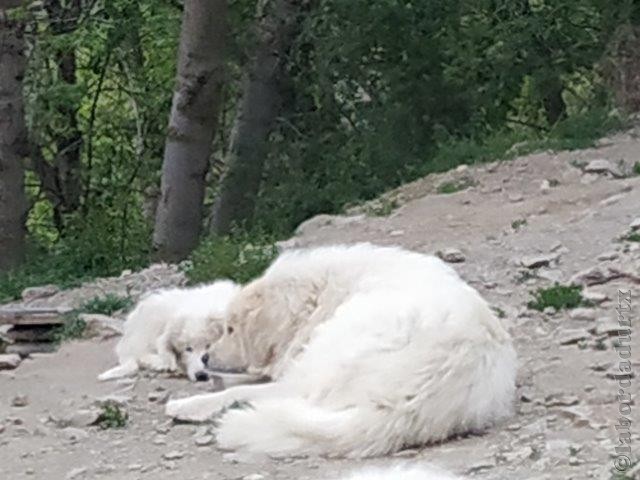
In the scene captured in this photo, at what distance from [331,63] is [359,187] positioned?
1846 millimetres

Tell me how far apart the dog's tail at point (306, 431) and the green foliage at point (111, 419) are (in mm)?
877

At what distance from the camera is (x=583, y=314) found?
319 inches

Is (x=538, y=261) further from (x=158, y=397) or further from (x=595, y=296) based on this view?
(x=158, y=397)

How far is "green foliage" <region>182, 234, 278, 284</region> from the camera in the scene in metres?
10.5

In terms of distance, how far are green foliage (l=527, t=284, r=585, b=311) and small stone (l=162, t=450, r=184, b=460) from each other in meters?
2.54

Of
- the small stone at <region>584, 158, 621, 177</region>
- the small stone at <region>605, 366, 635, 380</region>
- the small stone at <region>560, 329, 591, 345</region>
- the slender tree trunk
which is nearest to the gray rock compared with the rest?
the small stone at <region>560, 329, 591, 345</region>

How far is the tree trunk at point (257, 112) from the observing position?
17.4 m

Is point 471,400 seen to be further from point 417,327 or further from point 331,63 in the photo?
point 331,63

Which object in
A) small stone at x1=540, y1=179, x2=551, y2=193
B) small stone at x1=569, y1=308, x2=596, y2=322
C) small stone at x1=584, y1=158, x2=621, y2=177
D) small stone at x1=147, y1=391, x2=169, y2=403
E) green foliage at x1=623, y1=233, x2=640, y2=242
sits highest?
small stone at x1=584, y1=158, x2=621, y2=177

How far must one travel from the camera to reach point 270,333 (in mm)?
7715

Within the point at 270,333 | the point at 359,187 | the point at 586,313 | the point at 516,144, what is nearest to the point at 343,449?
the point at 270,333

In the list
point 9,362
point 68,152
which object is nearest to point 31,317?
point 9,362

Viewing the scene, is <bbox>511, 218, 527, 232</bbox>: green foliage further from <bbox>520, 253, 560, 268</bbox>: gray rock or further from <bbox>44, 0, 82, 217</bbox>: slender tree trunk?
<bbox>44, 0, 82, 217</bbox>: slender tree trunk

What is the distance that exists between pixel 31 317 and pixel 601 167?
467 centimetres
